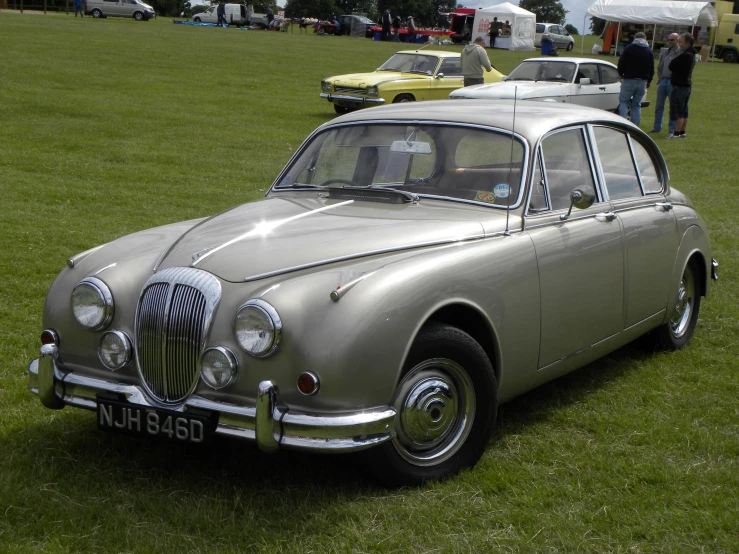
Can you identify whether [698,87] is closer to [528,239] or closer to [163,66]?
[163,66]

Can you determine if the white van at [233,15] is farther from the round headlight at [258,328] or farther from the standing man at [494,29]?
the round headlight at [258,328]

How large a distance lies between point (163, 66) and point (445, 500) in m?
25.0

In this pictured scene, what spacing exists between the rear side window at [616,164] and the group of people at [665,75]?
40.9 feet

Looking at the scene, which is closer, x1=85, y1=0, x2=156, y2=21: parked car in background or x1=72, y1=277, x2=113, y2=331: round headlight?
x1=72, y1=277, x2=113, y2=331: round headlight

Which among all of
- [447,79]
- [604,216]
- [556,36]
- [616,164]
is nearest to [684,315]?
[616,164]

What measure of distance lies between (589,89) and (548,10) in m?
94.3

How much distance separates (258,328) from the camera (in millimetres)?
3490

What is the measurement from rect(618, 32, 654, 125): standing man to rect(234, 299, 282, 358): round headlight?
15.1 meters

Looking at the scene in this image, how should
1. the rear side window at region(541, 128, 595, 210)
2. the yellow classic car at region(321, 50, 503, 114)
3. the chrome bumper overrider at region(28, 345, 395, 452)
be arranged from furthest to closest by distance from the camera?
the yellow classic car at region(321, 50, 503, 114)
the rear side window at region(541, 128, 595, 210)
the chrome bumper overrider at region(28, 345, 395, 452)

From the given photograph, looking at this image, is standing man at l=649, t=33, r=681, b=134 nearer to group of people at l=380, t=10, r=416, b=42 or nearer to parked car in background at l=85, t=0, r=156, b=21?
group of people at l=380, t=10, r=416, b=42

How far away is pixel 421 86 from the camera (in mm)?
19156

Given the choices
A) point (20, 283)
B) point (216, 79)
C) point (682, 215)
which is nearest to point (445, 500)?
point (682, 215)

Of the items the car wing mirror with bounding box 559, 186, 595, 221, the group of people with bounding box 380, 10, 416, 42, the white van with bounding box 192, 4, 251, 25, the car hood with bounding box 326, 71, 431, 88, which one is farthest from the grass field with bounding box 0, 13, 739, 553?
the white van with bounding box 192, 4, 251, 25

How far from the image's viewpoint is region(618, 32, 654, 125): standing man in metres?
17.4
